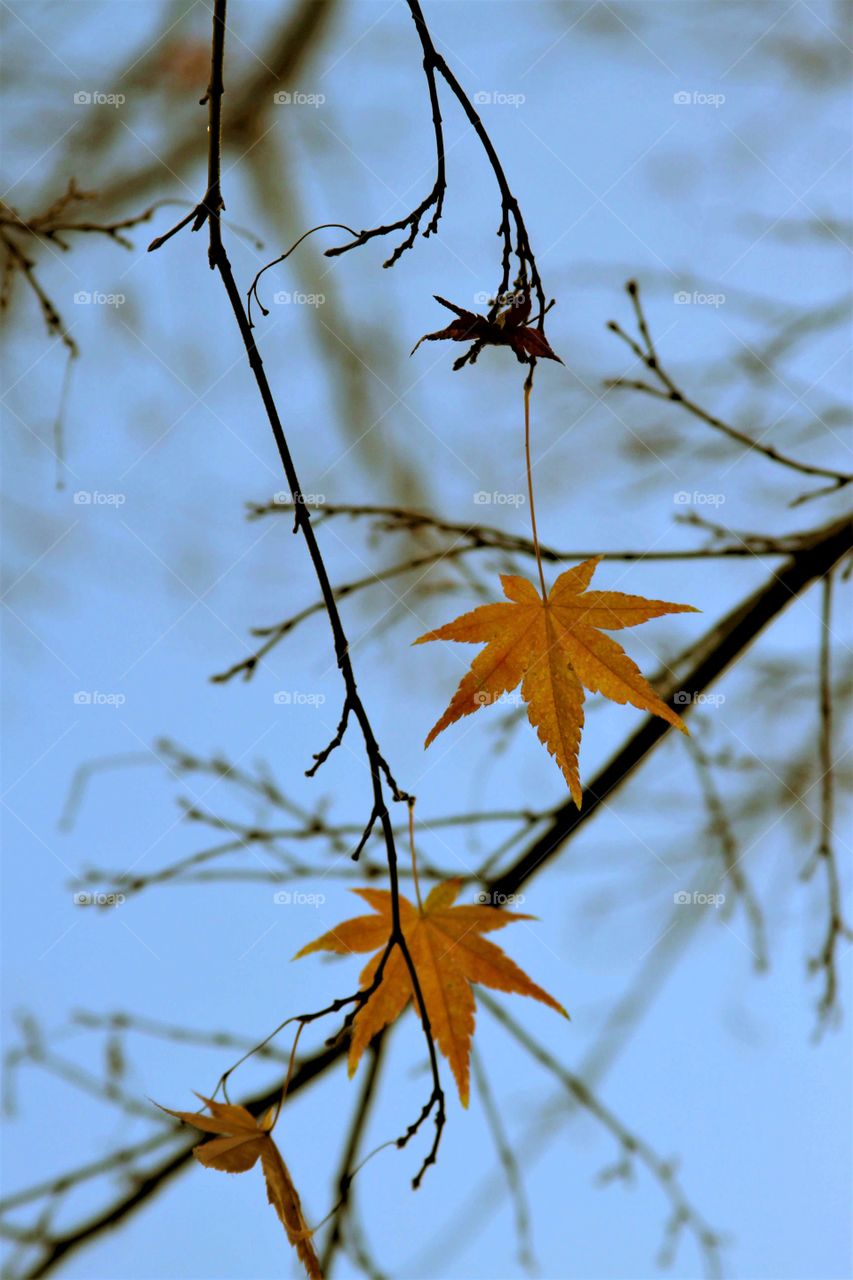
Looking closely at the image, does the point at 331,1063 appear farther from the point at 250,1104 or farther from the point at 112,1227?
the point at 112,1227

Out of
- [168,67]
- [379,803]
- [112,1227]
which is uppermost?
[168,67]

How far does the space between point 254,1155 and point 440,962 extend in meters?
0.30

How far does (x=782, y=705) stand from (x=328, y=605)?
223 cm

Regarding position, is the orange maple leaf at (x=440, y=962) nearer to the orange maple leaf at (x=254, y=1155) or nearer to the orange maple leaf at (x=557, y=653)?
the orange maple leaf at (x=254, y=1155)

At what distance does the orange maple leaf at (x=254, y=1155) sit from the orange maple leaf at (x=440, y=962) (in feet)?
0.38

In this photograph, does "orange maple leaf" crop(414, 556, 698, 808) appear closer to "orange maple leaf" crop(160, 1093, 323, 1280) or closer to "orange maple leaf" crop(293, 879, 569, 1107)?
"orange maple leaf" crop(293, 879, 569, 1107)

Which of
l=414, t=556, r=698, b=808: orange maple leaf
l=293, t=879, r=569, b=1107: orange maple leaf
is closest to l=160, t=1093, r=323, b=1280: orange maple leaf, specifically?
l=293, t=879, r=569, b=1107: orange maple leaf

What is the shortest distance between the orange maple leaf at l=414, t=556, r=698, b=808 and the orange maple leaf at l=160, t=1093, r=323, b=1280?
0.39 meters

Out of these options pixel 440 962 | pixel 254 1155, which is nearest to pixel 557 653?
pixel 440 962

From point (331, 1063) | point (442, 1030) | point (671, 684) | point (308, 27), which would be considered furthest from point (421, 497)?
point (442, 1030)

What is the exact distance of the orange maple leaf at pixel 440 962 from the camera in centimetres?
99

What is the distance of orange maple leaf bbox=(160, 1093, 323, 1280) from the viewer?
0.82 metres

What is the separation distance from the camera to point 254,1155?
864 millimetres

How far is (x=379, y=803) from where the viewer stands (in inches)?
29.2
